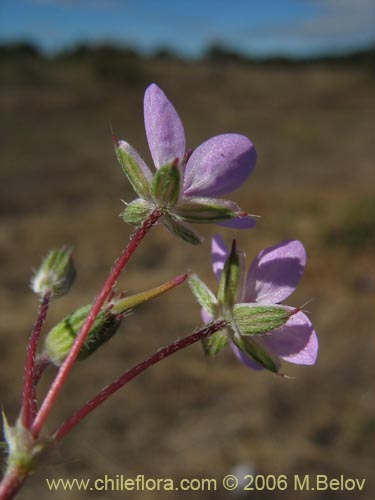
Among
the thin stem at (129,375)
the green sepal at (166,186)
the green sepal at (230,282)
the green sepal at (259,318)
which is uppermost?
the green sepal at (166,186)

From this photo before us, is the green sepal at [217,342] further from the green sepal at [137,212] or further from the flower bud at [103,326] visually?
the green sepal at [137,212]

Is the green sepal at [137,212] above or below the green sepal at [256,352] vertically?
above

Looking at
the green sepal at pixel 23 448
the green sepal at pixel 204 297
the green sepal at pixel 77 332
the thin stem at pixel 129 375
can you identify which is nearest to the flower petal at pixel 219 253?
the green sepal at pixel 204 297

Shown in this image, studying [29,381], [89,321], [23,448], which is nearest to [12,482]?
[23,448]

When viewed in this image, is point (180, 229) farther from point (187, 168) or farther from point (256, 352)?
point (256, 352)

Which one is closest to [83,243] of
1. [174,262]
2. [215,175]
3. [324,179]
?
[174,262]
